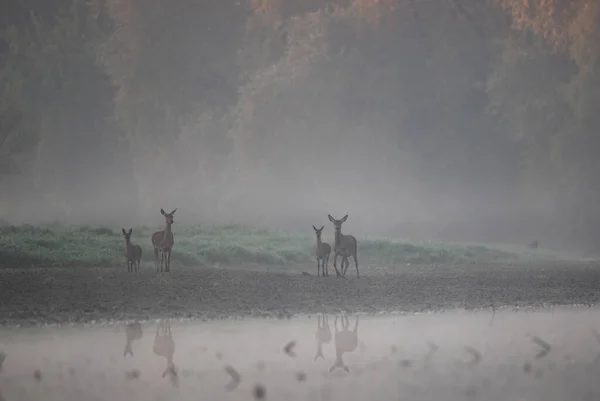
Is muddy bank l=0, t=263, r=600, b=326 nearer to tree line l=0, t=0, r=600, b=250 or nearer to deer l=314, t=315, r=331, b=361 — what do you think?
deer l=314, t=315, r=331, b=361

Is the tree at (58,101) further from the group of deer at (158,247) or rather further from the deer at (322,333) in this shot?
the deer at (322,333)

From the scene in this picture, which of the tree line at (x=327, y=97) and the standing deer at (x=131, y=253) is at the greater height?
the tree line at (x=327, y=97)

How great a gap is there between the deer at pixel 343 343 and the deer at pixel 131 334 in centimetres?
153

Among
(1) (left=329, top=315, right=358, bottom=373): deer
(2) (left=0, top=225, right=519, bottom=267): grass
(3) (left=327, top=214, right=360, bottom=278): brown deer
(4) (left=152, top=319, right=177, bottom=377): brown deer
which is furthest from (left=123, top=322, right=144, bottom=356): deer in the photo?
(3) (left=327, top=214, right=360, bottom=278): brown deer

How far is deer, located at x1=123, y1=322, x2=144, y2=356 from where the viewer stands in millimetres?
6969

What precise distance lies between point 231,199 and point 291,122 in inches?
100

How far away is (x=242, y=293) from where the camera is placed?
10383 millimetres

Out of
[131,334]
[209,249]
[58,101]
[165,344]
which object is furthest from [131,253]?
[58,101]

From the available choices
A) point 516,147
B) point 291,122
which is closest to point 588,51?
point 516,147

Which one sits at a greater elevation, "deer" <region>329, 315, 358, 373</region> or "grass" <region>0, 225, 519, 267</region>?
"grass" <region>0, 225, 519, 267</region>

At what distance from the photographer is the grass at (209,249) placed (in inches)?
513

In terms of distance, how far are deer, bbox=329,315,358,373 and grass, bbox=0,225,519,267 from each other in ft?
18.6

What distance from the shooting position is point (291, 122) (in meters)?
20.2

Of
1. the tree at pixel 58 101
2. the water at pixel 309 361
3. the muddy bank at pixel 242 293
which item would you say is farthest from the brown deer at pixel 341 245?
the tree at pixel 58 101
